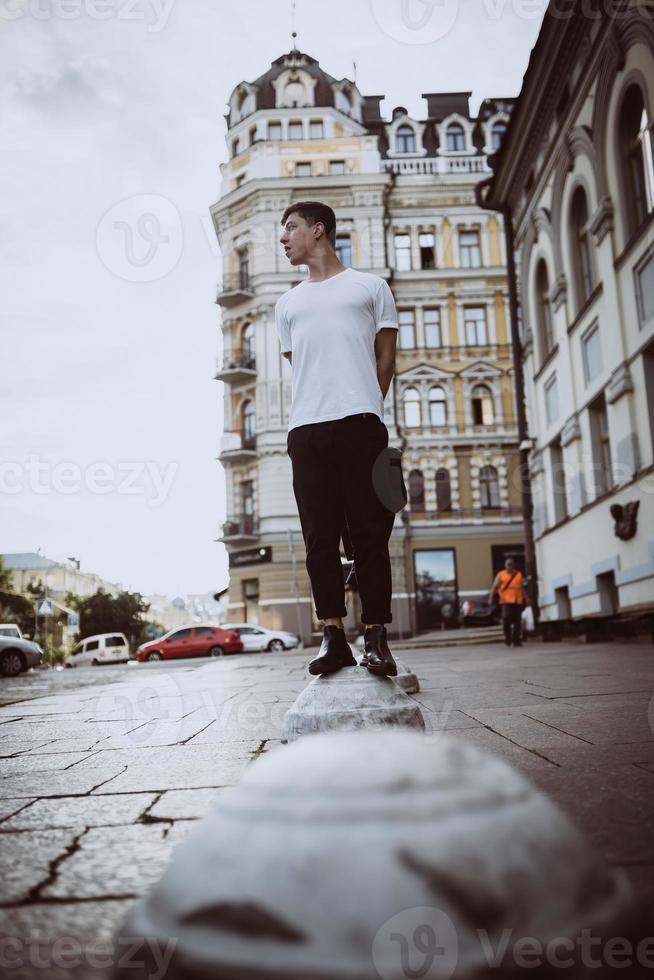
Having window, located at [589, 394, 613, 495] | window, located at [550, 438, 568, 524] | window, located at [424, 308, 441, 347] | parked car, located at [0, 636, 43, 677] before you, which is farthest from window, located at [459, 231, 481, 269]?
parked car, located at [0, 636, 43, 677]

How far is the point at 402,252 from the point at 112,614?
Result: 112 feet

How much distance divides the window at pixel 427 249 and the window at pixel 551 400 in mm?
18010

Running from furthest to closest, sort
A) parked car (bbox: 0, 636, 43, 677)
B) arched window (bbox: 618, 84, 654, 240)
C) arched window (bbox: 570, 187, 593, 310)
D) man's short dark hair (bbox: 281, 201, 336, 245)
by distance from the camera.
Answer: parked car (bbox: 0, 636, 43, 677)
arched window (bbox: 570, 187, 593, 310)
arched window (bbox: 618, 84, 654, 240)
man's short dark hair (bbox: 281, 201, 336, 245)

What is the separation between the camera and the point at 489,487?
109 feet

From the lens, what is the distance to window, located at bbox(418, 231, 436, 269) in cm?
3500

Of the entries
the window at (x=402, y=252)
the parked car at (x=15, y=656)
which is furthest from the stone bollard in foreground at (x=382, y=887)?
the window at (x=402, y=252)

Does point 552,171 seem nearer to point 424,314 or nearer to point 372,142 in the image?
point 424,314

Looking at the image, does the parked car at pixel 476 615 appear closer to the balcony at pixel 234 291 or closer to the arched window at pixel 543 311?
the arched window at pixel 543 311

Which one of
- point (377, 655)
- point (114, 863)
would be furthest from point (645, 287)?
point (114, 863)

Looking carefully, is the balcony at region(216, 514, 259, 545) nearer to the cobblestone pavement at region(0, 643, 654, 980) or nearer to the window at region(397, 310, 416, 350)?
the window at region(397, 310, 416, 350)

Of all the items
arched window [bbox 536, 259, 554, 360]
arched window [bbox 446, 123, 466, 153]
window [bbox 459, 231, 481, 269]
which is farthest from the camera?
arched window [bbox 446, 123, 466, 153]

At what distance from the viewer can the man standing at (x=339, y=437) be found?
322 cm

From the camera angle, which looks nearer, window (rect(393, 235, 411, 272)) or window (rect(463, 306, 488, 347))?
window (rect(463, 306, 488, 347))

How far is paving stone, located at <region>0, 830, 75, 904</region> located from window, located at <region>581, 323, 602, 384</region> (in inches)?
545
